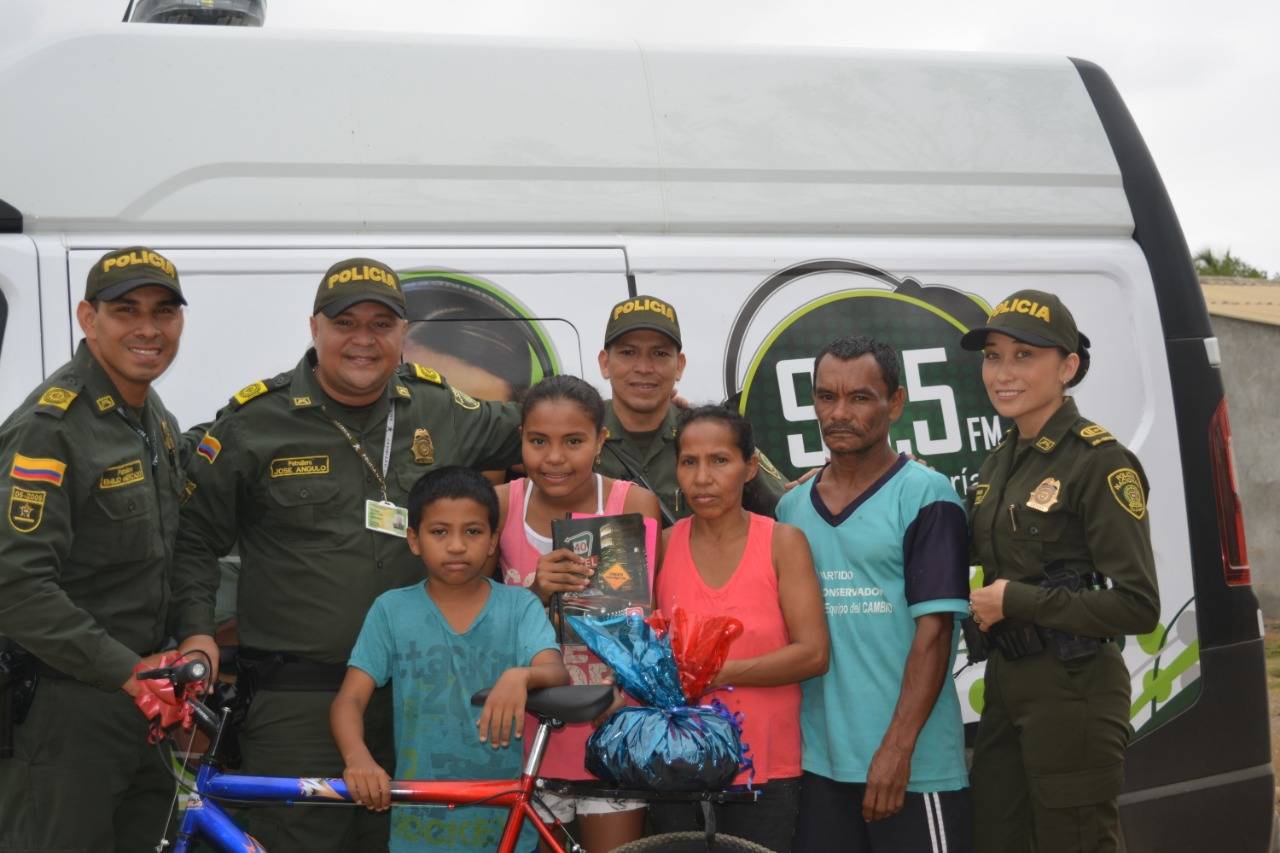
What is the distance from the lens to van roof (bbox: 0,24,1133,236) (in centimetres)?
324

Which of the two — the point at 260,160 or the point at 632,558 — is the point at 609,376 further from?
the point at 260,160

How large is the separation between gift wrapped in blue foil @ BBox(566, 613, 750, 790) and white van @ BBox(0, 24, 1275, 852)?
1.02 meters

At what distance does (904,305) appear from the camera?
3.70 meters

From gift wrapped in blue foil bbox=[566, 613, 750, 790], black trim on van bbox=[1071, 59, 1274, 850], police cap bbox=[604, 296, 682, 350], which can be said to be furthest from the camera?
black trim on van bbox=[1071, 59, 1274, 850]

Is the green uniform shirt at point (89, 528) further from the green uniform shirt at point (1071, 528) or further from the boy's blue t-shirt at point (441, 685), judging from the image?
the green uniform shirt at point (1071, 528)

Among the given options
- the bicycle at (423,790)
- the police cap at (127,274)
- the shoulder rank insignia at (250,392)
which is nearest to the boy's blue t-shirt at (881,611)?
the bicycle at (423,790)

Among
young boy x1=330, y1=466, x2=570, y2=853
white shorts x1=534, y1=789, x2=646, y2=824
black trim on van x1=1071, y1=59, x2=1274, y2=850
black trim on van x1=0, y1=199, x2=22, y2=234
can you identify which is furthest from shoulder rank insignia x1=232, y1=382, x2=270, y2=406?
black trim on van x1=1071, y1=59, x2=1274, y2=850

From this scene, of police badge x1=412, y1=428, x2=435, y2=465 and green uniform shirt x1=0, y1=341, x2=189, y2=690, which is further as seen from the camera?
police badge x1=412, y1=428, x2=435, y2=465

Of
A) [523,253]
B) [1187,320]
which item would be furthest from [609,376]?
[1187,320]

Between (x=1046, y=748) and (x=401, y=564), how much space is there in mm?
1518

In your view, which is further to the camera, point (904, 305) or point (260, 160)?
point (904, 305)

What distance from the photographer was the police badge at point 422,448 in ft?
10.3

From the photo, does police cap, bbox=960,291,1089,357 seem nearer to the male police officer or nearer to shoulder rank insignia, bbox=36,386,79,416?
the male police officer

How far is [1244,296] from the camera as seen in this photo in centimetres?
1543
